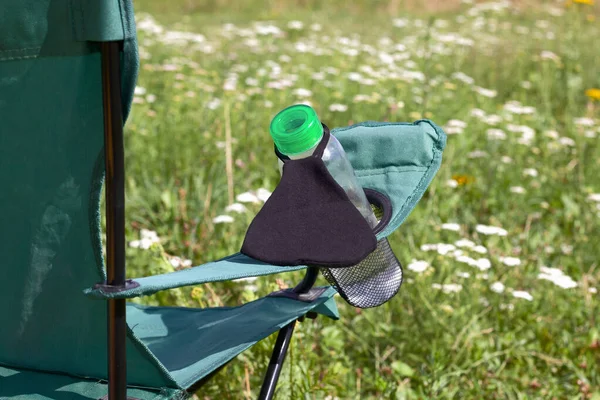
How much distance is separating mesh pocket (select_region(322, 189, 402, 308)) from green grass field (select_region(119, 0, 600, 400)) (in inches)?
13.4

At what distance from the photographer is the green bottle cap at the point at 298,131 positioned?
4.07 ft

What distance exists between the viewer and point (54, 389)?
4.01ft

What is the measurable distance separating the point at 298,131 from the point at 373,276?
0.37m

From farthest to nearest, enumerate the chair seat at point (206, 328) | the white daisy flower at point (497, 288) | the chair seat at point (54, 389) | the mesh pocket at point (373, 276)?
the white daisy flower at point (497, 288), the mesh pocket at point (373, 276), the chair seat at point (206, 328), the chair seat at point (54, 389)

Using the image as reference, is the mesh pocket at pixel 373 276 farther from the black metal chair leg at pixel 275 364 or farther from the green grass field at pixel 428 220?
the green grass field at pixel 428 220

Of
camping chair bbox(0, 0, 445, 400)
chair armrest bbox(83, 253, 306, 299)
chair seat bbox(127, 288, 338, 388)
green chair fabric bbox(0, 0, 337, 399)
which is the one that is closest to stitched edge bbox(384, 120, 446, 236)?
camping chair bbox(0, 0, 445, 400)

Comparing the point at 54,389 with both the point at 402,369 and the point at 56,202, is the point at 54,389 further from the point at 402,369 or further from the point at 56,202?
the point at 402,369

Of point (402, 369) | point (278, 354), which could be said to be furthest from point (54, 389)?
point (402, 369)

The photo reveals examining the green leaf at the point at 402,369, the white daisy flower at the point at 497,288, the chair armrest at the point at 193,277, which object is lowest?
the green leaf at the point at 402,369

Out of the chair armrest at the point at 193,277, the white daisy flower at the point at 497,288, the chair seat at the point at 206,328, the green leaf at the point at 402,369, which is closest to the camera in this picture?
the chair armrest at the point at 193,277

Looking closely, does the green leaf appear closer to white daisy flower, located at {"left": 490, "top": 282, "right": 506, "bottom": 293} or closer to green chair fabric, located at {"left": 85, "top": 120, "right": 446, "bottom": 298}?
white daisy flower, located at {"left": 490, "top": 282, "right": 506, "bottom": 293}

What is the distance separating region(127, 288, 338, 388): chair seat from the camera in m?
1.32

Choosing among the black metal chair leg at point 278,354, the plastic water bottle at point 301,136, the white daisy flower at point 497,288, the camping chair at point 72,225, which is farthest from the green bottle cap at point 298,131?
the white daisy flower at point 497,288

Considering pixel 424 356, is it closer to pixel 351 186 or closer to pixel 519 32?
pixel 351 186
